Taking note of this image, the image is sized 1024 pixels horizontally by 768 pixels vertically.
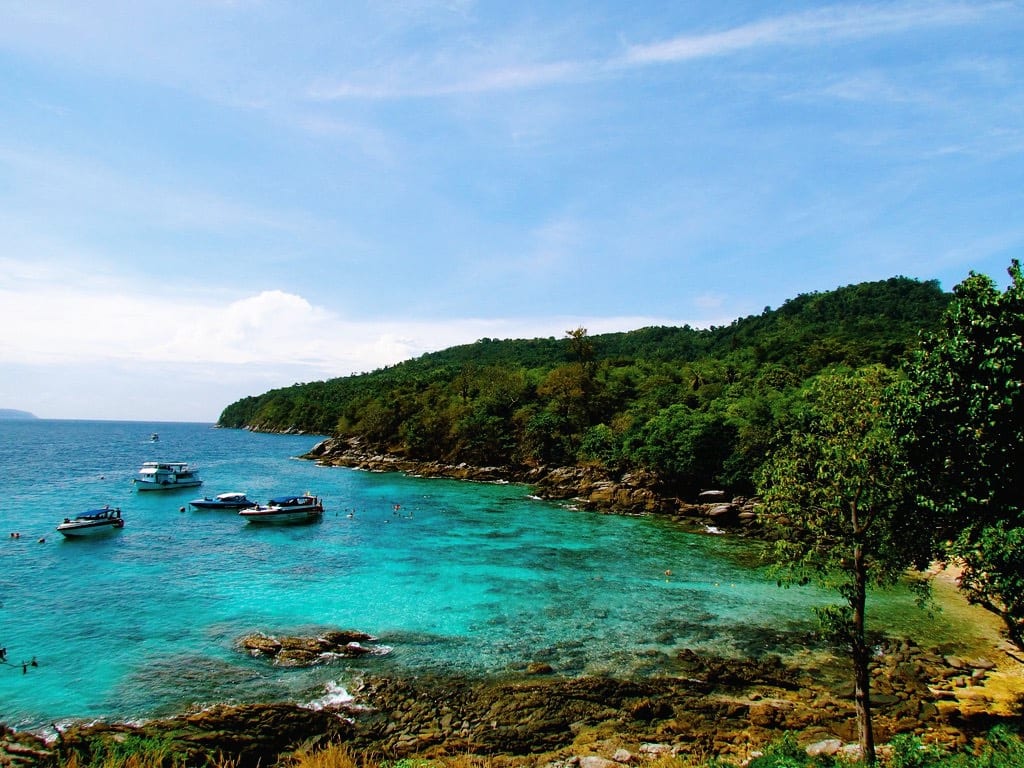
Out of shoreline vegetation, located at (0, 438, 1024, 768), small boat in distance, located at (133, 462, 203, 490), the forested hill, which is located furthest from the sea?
small boat in distance, located at (133, 462, 203, 490)

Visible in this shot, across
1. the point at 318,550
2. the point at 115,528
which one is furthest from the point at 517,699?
the point at 115,528

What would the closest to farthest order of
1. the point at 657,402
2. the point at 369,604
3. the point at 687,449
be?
the point at 369,604, the point at 687,449, the point at 657,402

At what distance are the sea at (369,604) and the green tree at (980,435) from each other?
1255 centimetres

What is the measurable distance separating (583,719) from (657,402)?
60308 millimetres

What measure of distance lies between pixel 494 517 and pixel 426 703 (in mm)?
36241

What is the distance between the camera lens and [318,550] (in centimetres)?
4372

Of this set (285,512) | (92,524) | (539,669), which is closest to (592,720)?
(539,669)

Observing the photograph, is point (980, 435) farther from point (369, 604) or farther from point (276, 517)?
point (276, 517)

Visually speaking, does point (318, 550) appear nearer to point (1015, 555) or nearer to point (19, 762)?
point (19, 762)

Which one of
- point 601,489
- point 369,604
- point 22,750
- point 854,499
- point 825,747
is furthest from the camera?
point 601,489

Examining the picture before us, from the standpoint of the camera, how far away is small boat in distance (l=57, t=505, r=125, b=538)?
4484cm

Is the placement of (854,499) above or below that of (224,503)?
above

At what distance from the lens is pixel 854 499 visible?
53.4 ft

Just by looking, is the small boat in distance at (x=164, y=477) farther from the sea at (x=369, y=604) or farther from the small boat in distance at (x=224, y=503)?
the small boat in distance at (x=224, y=503)
